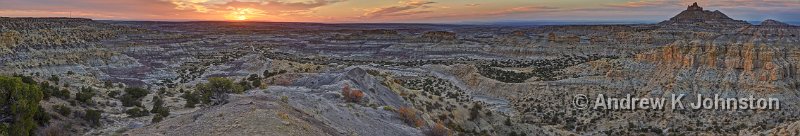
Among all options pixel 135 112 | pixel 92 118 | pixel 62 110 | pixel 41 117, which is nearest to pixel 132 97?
pixel 135 112

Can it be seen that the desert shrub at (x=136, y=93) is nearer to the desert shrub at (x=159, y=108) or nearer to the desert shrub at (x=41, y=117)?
the desert shrub at (x=159, y=108)

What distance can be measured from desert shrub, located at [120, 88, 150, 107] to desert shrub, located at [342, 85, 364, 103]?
8039 millimetres

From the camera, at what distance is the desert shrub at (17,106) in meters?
15.8

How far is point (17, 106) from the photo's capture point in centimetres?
1600

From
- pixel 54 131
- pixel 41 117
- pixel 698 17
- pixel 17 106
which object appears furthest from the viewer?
pixel 698 17

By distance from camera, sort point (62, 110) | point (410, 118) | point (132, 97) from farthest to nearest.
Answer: point (132, 97), point (410, 118), point (62, 110)

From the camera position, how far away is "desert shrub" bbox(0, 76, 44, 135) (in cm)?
1578

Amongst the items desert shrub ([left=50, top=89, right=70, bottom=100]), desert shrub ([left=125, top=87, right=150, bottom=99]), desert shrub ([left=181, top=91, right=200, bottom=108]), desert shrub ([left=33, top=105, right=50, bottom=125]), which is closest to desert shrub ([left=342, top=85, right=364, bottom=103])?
desert shrub ([left=181, top=91, right=200, bottom=108])

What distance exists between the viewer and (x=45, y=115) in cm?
1758

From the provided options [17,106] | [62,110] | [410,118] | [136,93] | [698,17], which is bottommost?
[410,118]

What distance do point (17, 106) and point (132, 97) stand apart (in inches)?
377

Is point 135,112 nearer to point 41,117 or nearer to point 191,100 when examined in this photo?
point 191,100

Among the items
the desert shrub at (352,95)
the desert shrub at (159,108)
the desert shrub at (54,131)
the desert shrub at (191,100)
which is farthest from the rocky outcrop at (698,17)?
the desert shrub at (54,131)

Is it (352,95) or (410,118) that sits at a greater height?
(352,95)
